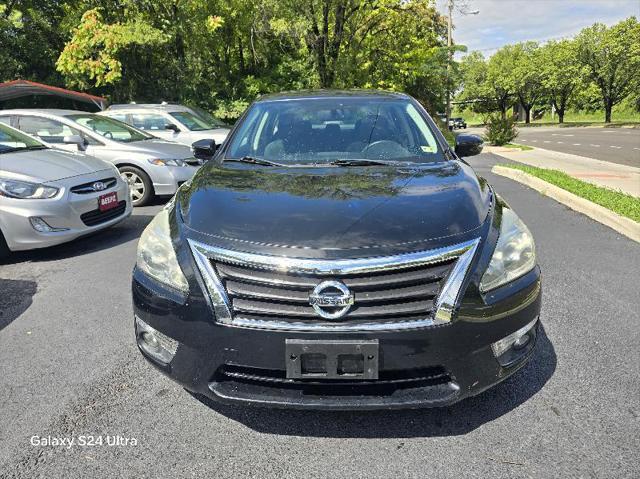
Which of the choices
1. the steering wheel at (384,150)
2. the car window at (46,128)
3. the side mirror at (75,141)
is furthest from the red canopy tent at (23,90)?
the steering wheel at (384,150)

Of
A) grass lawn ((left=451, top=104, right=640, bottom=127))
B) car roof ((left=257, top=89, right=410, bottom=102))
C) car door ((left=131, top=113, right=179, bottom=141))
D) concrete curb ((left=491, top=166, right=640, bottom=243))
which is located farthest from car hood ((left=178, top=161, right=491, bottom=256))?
grass lawn ((left=451, top=104, right=640, bottom=127))

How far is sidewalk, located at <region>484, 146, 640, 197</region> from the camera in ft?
29.0

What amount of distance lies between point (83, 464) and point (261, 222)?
1.27 m

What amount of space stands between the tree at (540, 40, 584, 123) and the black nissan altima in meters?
55.0

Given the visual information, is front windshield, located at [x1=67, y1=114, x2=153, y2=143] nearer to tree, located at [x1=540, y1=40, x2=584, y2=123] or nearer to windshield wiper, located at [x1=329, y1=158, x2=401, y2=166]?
windshield wiper, located at [x1=329, y1=158, x2=401, y2=166]

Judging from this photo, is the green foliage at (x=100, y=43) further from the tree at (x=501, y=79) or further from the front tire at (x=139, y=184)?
the tree at (x=501, y=79)

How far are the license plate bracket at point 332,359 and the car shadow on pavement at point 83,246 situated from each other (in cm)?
409

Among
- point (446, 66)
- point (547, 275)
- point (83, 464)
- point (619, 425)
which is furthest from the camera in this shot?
point (446, 66)

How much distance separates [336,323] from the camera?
1979 millimetres

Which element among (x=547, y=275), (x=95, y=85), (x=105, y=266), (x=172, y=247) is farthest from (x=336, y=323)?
(x=95, y=85)

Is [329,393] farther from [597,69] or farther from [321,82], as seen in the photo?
[597,69]

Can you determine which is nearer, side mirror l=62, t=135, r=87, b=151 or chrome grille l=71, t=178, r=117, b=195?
chrome grille l=71, t=178, r=117, b=195

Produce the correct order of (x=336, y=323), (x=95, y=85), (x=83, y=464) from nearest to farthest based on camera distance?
1. (x=336, y=323)
2. (x=83, y=464)
3. (x=95, y=85)

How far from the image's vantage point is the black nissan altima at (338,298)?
1.99 meters
